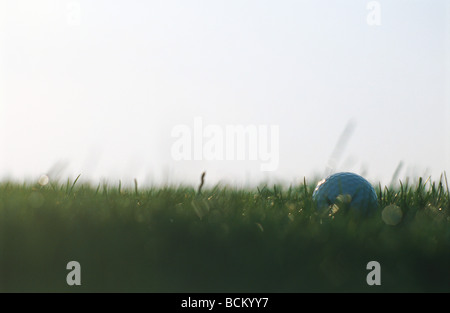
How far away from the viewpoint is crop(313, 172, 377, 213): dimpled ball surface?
3.43 meters

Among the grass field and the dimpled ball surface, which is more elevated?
the dimpled ball surface

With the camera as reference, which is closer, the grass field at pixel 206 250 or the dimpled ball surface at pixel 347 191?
the grass field at pixel 206 250

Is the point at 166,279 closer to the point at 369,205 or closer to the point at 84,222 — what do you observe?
the point at 84,222

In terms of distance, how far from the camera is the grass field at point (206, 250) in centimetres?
214

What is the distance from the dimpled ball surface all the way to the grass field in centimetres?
62

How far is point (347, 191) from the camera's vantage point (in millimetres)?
Result: 3594

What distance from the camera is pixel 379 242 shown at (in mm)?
2445

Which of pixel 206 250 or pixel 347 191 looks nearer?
pixel 206 250

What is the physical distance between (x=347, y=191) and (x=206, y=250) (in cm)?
167

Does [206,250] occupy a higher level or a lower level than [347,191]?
lower

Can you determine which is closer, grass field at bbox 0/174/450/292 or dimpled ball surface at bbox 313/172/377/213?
grass field at bbox 0/174/450/292

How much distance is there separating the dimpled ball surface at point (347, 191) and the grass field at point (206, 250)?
24.3 inches
